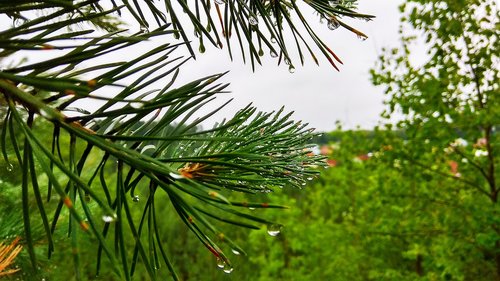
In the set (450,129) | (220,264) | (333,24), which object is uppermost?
(450,129)

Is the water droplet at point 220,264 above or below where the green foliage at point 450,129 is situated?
below

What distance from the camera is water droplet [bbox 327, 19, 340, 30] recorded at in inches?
37.5

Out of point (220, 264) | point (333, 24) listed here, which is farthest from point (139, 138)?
point (333, 24)

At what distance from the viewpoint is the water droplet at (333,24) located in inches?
37.5

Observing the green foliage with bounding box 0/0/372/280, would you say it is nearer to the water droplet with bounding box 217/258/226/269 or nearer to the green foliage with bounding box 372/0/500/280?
the water droplet with bounding box 217/258/226/269

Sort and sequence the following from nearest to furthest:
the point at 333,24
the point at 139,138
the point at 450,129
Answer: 1. the point at 139,138
2. the point at 333,24
3. the point at 450,129

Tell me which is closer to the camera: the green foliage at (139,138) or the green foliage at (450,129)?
the green foliage at (139,138)

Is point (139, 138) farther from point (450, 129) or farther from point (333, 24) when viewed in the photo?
point (450, 129)

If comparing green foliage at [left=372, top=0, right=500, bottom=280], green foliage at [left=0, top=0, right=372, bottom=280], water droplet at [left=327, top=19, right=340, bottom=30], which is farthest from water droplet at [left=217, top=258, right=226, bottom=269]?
green foliage at [left=372, top=0, right=500, bottom=280]

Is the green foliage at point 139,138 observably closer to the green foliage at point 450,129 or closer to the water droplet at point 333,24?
the water droplet at point 333,24

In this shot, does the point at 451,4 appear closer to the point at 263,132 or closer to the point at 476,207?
the point at 476,207

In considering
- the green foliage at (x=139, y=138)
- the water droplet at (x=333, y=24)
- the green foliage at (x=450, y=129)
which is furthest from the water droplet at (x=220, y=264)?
the green foliage at (x=450, y=129)

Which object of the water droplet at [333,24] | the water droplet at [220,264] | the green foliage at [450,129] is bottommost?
the water droplet at [220,264]

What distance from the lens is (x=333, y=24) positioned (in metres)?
0.96
